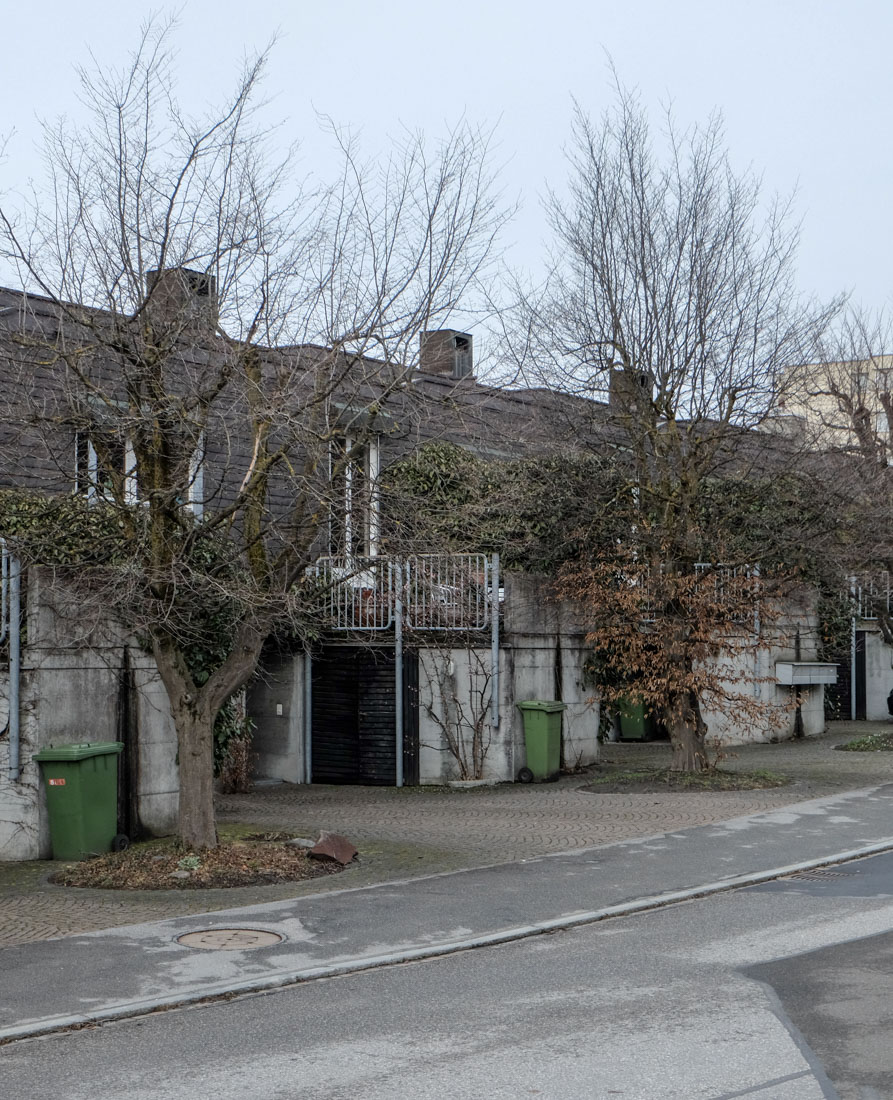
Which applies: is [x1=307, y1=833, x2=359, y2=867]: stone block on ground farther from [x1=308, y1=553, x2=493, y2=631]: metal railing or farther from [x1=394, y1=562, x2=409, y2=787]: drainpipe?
[x1=394, y1=562, x2=409, y2=787]: drainpipe

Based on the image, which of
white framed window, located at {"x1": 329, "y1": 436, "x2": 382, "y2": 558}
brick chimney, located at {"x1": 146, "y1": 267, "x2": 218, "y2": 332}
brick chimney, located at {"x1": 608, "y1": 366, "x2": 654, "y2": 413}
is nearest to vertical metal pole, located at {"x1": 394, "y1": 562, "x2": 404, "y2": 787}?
brick chimney, located at {"x1": 608, "y1": 366, "x2": 654, "y2": 413}

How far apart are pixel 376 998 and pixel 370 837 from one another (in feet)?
20.5

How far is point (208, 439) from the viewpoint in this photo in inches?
480

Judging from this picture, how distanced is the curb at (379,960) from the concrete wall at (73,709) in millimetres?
4736

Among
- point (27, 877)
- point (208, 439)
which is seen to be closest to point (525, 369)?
point (208, 439)

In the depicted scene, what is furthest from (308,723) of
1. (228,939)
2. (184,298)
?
(228,939)

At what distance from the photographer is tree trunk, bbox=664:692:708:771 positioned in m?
18.4

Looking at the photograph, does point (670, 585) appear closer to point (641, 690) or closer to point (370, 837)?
point (641, 690)

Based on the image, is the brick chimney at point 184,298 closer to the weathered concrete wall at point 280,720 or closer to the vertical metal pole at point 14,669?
the vertical metal pole at point 14,669

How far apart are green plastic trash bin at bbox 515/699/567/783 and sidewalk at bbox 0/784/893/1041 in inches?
190

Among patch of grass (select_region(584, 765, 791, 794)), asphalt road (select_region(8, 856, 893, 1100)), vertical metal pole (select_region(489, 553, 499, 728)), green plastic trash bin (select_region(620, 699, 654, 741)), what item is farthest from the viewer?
green plastic trash bin (select_region(620, 699, 654, 741))

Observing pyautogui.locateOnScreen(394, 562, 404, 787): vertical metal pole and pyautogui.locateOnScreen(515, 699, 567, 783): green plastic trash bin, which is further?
pyautogui.locateOnScreen(515, 699, 567, 783): green plastic trash bin

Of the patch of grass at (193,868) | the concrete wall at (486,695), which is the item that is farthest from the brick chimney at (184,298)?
the concrete wall at (486,695)

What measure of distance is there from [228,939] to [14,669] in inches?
174
